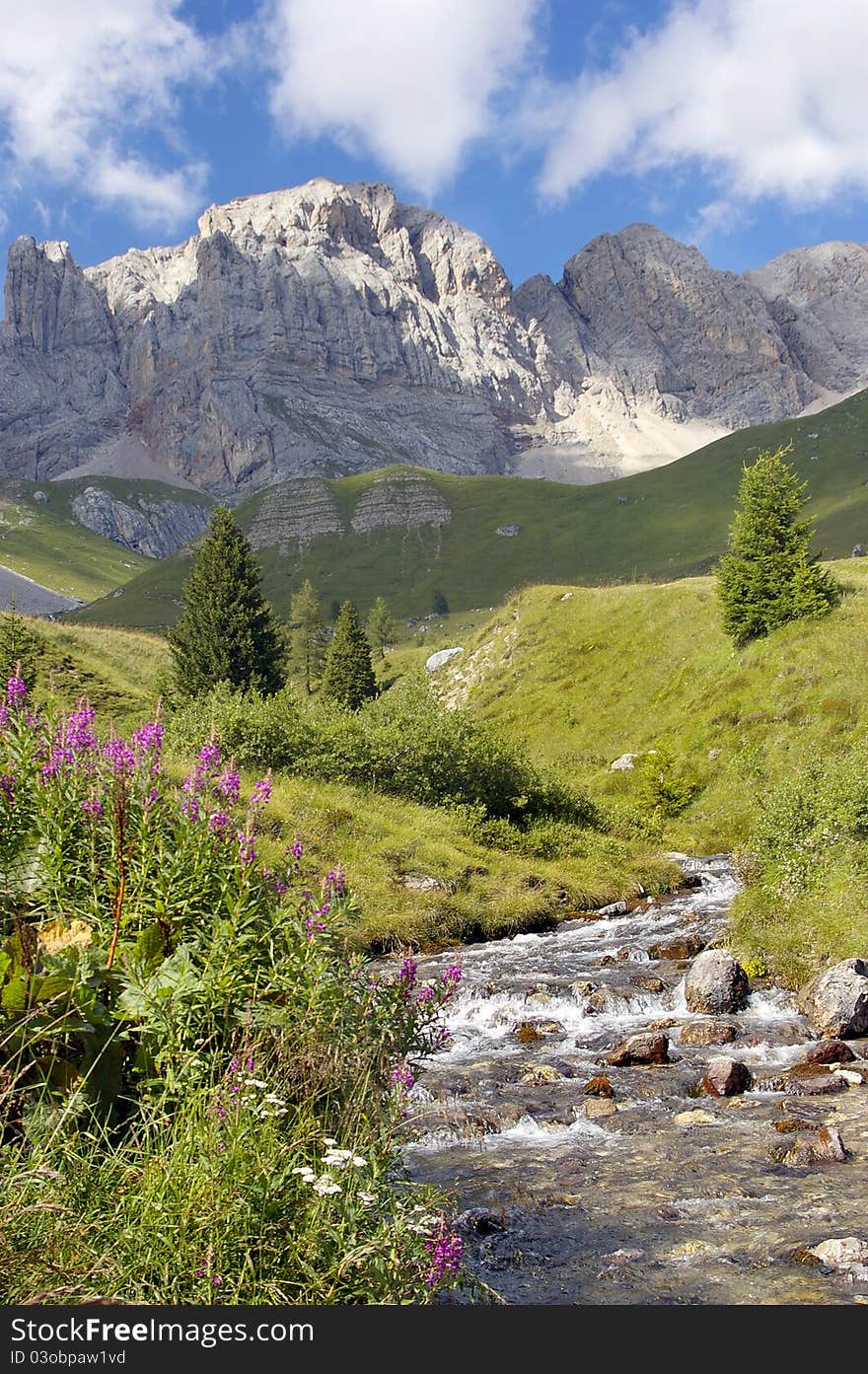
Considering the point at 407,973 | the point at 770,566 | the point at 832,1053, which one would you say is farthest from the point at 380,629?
the point at 407,973

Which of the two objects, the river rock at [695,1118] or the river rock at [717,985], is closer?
the river rock at [695,1118]

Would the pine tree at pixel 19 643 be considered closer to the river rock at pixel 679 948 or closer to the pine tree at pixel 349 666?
the river rock at pixel 679 948

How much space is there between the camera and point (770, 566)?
52.4 metres

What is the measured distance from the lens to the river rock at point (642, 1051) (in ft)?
49.9

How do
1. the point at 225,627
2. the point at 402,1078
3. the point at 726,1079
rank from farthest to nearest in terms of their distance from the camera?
the point at 225,627, the point at 726,1079, the point at 402,1078

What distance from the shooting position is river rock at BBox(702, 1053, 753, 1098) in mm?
13438

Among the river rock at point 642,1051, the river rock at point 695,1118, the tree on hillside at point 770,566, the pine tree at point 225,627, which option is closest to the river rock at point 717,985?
the river rock at point 642,1051

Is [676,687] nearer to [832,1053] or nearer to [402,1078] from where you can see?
[832,1053]

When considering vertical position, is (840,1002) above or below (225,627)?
below

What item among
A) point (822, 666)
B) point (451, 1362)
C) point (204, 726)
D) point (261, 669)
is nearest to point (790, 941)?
point (451, 1362)

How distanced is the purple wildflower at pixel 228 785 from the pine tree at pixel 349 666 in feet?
227

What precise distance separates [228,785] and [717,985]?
13.4 metres

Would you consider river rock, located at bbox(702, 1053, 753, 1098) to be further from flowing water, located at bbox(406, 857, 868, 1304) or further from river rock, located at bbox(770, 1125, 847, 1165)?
river rock, located at bbox(770, 1125, 847, 1165)

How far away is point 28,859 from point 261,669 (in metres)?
48.3
